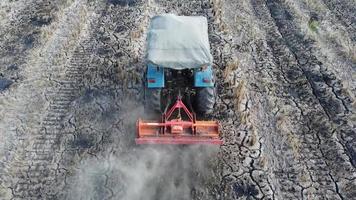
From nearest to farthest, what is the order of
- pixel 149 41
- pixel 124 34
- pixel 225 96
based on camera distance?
pixel 149 41, pixel 225 96, pixel 124 34

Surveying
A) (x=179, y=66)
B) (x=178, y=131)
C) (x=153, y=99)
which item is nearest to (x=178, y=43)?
(x=179, y=66)

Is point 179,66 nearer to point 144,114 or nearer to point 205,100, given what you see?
point 205,100

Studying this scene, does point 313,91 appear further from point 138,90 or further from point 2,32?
point 2,32

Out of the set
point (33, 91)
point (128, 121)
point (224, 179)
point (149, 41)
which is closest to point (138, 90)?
point (128, 121)

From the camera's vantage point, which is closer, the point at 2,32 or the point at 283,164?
the point at 283,164

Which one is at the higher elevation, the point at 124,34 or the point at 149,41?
the point at 149,41

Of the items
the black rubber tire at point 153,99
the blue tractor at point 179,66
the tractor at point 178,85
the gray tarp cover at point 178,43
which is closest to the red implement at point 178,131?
the tractor at point 178,85

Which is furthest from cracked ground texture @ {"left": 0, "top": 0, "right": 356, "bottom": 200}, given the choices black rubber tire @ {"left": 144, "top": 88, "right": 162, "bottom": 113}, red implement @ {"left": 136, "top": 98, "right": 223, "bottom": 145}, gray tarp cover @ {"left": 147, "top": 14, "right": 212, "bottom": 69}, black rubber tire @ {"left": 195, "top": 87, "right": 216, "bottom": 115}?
gray tarp cover @ {"left": 147, "top": 14, "right": 212, "bottom": 69}
